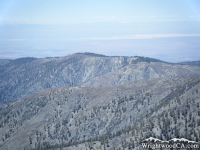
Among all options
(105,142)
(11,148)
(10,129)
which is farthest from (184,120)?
(10,129)

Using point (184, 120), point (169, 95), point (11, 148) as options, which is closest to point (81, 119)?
point (11, 148)

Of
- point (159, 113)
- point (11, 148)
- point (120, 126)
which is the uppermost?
point (159, 113)

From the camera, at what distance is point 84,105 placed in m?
200

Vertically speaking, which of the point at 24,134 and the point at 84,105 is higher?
the point at 84,105

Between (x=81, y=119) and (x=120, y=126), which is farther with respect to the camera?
(x=81, y=119)

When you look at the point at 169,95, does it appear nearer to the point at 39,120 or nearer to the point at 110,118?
the point at 110,118

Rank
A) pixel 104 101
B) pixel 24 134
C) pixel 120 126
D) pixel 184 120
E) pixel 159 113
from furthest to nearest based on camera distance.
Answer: pixel 104 101, pixel 24 134, pixel 120 126, pixel 159 113, pixel 184 120

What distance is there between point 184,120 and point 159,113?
2199 centimetres

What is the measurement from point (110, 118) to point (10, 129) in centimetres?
6601

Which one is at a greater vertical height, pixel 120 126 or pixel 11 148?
pixel 120 126

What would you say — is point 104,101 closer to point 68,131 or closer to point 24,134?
point 68,131

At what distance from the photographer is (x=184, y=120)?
130m

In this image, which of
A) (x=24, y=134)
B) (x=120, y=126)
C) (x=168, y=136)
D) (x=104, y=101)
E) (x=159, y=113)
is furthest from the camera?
(x=104, y=101)

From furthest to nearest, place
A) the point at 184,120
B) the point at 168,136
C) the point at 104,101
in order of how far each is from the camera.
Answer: the point at 104,101 < the point at 184,120 < the point at 168,136
